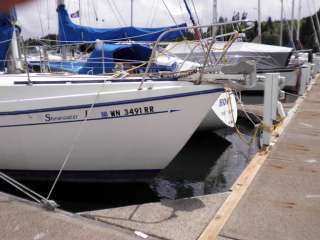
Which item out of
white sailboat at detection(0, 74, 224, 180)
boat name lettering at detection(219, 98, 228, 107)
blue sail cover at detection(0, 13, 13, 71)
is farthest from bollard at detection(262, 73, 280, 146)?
blue sail cover at detection(0, 13, 13, 71)

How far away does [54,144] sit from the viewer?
5.02 metres

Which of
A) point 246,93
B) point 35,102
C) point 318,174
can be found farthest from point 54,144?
point 246,93

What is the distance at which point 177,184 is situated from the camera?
6.02m

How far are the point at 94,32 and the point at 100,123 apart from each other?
155 inches

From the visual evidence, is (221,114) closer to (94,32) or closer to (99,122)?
(94,32)

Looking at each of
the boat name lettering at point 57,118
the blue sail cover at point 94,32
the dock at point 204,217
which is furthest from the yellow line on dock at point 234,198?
the blue sail cover at point 94,32

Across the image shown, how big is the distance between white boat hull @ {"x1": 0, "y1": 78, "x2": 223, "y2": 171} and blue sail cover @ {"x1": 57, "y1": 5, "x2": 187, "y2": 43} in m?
3.11

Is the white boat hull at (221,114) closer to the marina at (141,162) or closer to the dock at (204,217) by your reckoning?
the marina at (141,162)

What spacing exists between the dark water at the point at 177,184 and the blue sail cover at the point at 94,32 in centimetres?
260

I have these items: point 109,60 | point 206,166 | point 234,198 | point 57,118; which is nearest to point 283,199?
point 234,198

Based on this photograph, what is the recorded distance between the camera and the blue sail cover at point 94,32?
7.98m

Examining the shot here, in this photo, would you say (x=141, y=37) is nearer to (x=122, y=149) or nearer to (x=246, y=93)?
(x=122, y=149)

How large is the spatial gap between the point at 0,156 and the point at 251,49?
1285 centimetres

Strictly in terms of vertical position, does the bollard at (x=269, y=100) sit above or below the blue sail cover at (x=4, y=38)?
below
